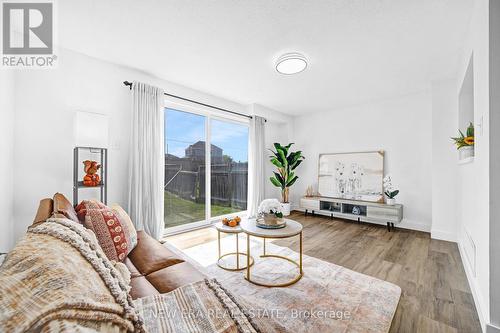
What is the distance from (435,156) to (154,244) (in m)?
4.09

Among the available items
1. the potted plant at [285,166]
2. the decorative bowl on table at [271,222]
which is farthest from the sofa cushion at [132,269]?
the potted plant at [285,166]

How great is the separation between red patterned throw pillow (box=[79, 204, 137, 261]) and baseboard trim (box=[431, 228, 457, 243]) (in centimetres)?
415

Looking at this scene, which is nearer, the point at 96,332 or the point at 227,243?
the point at 96,332

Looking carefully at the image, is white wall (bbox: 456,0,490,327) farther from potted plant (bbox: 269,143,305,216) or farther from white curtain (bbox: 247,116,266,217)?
white curtain (bbox: 247,116,266,217)

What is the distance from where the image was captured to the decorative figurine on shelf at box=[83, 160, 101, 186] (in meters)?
2.30

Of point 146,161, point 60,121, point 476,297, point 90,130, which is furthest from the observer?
point 146,161

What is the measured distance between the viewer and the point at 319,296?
1826mm

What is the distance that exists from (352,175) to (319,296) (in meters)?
3.15

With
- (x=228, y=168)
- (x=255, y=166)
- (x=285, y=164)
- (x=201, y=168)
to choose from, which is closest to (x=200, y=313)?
(x=201, y=168)

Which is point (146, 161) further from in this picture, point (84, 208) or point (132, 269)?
point (132, 269)

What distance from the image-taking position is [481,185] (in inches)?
62.4

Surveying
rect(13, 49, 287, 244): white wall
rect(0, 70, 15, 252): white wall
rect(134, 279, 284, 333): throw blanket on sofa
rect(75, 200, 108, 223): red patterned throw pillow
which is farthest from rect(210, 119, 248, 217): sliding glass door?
rect(134, 279, 284, 333): throw blanket on sofa

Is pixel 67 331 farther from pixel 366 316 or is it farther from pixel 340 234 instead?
pixel 340 234

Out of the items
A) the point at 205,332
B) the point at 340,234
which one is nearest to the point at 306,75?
the point at 340,234
